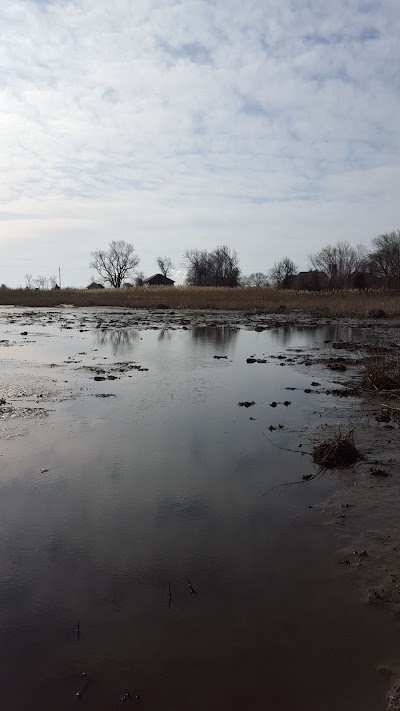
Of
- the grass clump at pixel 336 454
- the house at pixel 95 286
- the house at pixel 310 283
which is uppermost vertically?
the house at pixel 95 286

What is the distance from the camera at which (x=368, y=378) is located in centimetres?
1113

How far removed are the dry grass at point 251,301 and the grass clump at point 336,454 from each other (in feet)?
91.9

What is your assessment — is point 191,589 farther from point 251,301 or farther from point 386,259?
point 386,259

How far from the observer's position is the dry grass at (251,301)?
3647 cm

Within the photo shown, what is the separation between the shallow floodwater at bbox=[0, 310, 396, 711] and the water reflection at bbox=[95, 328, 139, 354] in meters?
9.13

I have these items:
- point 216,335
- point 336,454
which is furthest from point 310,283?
point 336,454

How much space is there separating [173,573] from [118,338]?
1681 centimetres

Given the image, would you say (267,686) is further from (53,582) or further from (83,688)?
(53,582)

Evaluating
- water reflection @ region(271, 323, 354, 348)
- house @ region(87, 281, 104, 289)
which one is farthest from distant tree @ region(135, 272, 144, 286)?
water reflection @ region(271, 323, 354, 348)

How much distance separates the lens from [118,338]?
20.4 metres

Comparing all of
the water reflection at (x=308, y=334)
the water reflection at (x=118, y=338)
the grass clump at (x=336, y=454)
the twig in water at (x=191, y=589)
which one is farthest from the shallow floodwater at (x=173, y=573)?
the water reflection at (x=308, y=334)

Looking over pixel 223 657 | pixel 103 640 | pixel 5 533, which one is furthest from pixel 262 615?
pixel 5 533

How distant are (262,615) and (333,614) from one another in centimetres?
50

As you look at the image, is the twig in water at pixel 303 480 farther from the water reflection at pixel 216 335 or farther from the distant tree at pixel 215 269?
the distant tree at pixel 215 269
